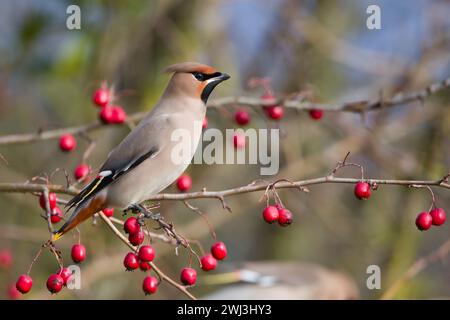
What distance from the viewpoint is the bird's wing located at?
2.72 meters

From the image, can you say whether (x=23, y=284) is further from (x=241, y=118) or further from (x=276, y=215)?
(x=241, y=118)

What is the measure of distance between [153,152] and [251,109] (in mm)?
1729

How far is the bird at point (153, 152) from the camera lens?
253 cm

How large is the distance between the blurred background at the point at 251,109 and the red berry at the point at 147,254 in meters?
1.23

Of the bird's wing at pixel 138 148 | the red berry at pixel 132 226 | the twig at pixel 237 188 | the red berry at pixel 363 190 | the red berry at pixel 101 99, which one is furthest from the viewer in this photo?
the red berry at pixel 101 99

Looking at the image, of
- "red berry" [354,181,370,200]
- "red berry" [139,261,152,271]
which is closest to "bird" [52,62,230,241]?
"red berry" [139,261,152,271]

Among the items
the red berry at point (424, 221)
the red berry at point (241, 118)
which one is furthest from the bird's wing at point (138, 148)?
the red berry at point (424, 221)

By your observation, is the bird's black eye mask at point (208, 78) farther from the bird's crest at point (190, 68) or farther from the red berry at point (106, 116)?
the red berry at point (106, 116)

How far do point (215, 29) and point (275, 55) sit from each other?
0.62m

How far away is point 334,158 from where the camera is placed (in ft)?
16.3

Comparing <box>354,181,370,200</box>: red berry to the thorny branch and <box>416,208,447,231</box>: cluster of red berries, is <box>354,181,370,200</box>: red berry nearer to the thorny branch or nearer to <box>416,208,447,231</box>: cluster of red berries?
<box>416,208,447,231</box>: cluster of red berries

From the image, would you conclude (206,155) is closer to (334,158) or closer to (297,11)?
(334,158)

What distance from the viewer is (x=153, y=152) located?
2771 millimetres
